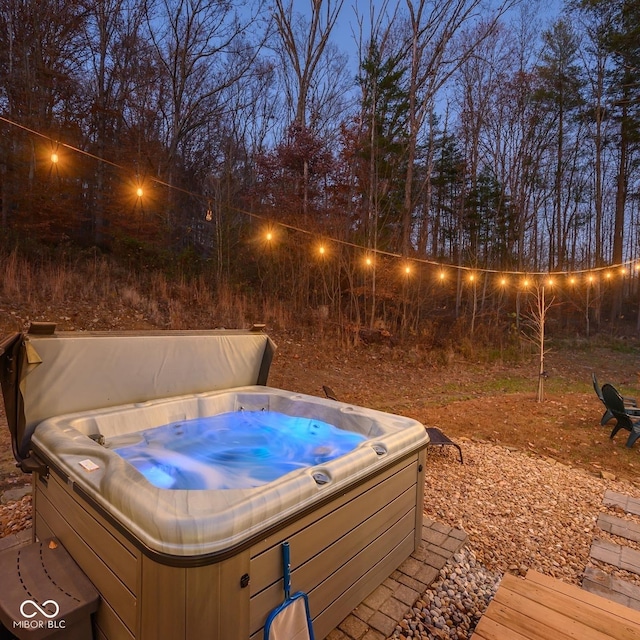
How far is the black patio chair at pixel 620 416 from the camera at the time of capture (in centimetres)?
406

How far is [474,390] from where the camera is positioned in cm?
661

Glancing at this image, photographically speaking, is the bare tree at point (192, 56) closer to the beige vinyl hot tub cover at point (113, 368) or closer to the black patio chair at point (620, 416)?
the beige vinyl hot tub cover at point (113, 368)

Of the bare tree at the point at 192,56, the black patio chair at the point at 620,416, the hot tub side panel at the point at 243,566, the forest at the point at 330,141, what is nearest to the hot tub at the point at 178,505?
the hot tub side panel at the point at 243,566

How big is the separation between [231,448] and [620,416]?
3.99m

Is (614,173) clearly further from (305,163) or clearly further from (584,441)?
(584,441)

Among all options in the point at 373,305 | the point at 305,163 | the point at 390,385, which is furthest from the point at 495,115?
the point at 390,385

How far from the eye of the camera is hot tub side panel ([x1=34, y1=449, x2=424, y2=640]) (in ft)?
3.81

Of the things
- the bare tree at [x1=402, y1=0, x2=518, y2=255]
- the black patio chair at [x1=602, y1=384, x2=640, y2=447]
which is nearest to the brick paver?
the black patio chair at [x1=602, y1=384, x2=640, y2=447]

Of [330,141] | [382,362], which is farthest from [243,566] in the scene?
[330,141]

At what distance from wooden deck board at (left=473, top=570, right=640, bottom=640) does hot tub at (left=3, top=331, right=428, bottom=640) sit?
1.80 feet

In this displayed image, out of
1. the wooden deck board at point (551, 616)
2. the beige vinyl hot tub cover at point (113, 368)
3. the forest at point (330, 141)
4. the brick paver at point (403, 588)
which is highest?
the forest at point (330, 141)

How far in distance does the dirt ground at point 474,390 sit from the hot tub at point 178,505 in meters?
1.13

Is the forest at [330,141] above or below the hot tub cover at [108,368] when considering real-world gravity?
above

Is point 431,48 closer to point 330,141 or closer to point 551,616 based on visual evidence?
point 330,141
